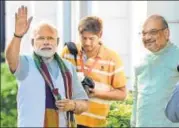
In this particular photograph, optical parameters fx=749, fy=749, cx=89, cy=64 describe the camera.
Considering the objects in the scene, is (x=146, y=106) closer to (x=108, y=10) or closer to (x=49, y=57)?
(x=49, y=57)

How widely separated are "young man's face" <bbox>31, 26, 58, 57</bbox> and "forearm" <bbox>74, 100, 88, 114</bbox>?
13.4 inches

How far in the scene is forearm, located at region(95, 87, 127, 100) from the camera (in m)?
4.96

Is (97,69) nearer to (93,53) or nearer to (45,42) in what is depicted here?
(93,53)

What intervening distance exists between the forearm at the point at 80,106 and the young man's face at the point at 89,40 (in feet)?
1.45

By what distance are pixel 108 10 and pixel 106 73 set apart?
271 cm

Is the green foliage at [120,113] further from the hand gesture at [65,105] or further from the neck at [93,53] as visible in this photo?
the hand gesture at [65,105]

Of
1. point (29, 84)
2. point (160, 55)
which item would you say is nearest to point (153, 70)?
point (160, 55)

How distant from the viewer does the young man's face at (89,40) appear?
4926 millimetres

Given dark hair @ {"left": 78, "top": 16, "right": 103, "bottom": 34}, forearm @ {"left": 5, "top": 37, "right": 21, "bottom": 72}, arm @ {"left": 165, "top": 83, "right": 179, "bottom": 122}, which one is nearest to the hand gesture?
forearm @ {"left": 5, "top": 37, "right": 21, "bottom": 72}

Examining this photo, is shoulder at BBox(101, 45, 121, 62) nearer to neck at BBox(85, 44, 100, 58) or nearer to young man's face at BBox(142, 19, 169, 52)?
neck at BBox(85, 44, 100, 58)

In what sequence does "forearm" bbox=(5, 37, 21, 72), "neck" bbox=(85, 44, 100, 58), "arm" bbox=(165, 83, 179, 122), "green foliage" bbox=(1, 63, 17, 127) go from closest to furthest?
"arm" bbox=(165, 83, 179, 122) < "forearm" bbox=(5, 37, 21, 72) < "neck" bbox=(85, 44, 100, 58) < "green foliage" bbox=(1, 63, 17, 127)

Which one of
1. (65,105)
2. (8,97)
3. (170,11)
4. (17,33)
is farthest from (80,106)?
(8,97)

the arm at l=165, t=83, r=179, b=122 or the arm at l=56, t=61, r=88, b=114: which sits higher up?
the arm at l=165, t=83, r=179, b=122

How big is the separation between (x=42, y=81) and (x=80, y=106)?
29 cm
